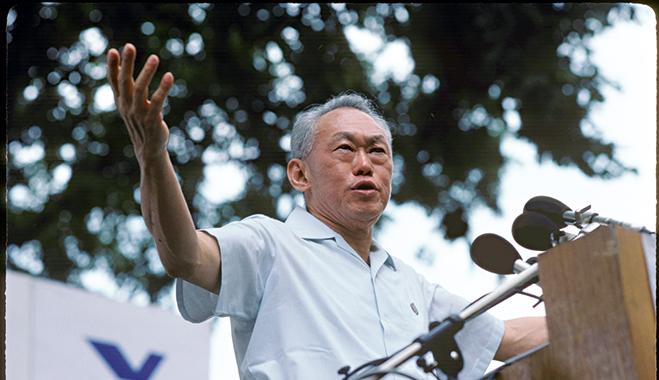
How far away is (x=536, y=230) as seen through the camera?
1634 millimetres

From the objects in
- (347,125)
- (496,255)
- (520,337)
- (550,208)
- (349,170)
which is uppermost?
(347,125)

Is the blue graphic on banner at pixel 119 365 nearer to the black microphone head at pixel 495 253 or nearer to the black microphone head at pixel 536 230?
the black microphone head at pixel 495 253

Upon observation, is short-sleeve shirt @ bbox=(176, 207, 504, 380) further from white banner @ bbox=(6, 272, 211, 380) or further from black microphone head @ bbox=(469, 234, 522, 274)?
white banner @ bbox=(6, 272, 211, 380)

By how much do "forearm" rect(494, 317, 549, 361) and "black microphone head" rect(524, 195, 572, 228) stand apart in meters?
0.60

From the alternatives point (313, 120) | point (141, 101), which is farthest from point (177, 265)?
point (313, 120)

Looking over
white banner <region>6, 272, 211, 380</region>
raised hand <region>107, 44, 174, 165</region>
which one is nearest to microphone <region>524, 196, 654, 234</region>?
raised hand <region>107, 44, 174, 165</region>

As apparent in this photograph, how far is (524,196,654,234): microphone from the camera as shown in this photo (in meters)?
1.62

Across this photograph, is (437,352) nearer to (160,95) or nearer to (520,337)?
(160,95)

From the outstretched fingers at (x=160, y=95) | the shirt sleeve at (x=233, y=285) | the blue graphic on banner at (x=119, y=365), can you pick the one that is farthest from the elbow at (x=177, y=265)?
the blue graphic on banner at (x=119, y=365)

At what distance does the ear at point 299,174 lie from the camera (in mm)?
2420

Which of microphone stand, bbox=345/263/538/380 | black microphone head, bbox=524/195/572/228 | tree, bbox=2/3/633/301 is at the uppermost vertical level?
tree, bbox=2/3/633/301

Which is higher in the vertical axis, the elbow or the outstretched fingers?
the outstretched fingers

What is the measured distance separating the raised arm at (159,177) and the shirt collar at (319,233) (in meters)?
0.48

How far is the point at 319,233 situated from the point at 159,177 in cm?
77
